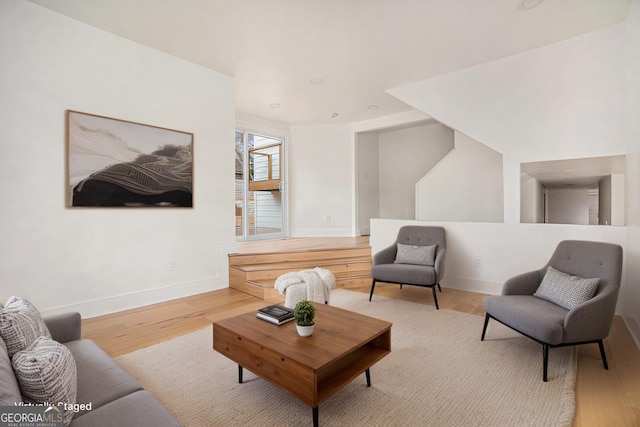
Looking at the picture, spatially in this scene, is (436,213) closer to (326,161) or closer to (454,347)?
(326,161)

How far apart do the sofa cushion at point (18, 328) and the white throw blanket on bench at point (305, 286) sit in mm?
1836

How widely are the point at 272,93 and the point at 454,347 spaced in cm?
424

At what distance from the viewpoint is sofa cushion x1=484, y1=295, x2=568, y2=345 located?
6.41ft

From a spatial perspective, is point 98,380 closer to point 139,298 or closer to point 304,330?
point 304,330

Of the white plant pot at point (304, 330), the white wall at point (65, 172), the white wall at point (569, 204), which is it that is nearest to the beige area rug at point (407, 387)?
the white plant pot at point (304, 330)

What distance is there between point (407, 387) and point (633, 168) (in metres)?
2.85

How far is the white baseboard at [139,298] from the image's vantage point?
9.80 feet

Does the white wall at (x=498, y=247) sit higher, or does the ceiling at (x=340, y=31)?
the ceiling at (x=340, y=31)

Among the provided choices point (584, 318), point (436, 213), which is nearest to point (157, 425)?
point (584, 318)

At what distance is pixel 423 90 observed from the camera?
170 inches

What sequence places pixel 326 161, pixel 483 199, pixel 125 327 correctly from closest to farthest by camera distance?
pixel 125 327, pixel 483 199, pixel 326 161

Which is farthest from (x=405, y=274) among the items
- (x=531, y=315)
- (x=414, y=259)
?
(x=531, y=315)

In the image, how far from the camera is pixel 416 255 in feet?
12.3

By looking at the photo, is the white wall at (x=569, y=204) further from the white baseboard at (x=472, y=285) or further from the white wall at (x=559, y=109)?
the white baseboard at (x=472, y=285)
